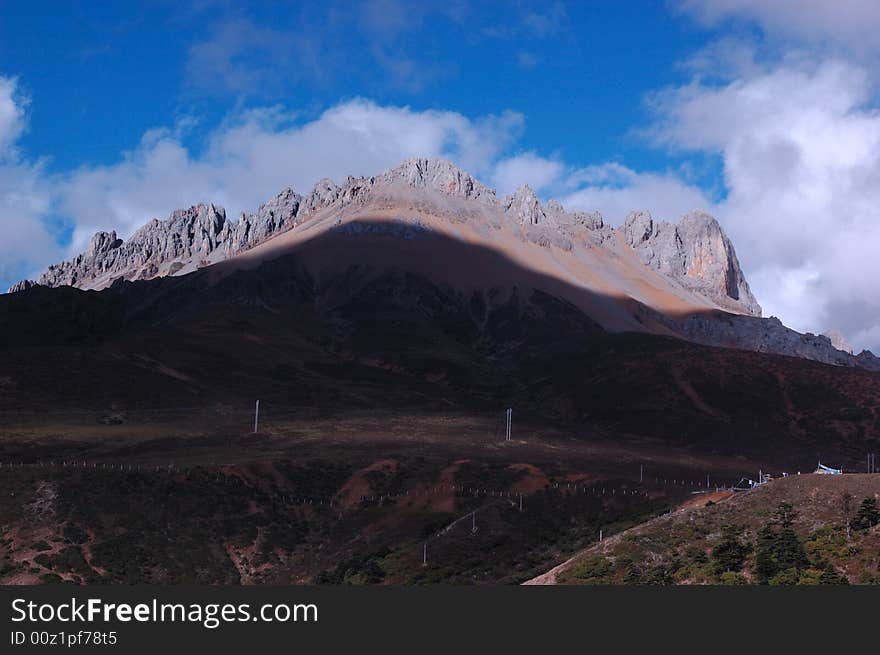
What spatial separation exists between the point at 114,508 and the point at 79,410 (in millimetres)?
55972

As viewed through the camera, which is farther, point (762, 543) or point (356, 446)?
point (356, 446)

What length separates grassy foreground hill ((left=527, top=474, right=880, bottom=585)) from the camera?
36188 millimetres

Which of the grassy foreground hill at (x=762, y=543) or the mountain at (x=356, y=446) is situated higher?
the mountain at (x=356, y=446)

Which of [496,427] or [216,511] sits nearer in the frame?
[216,511]

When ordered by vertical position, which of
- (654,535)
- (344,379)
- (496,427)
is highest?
(344,379)

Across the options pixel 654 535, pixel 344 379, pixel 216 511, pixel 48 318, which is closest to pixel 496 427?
pixel 344 379

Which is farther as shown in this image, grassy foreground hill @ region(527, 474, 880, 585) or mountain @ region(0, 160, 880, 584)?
mountain @ region(0, 160, 880, 584)

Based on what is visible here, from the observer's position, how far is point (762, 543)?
37.9m

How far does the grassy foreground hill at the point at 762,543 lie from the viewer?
36.2 metres

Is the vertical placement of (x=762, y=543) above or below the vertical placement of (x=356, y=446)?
below

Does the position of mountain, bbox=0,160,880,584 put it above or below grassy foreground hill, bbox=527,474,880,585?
above

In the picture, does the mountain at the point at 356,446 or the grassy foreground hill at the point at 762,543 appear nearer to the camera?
the grassy foreground hill at the point at 762,543

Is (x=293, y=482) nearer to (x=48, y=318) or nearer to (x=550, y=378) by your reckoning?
(x=550, y=378)

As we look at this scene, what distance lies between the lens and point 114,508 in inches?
2618
